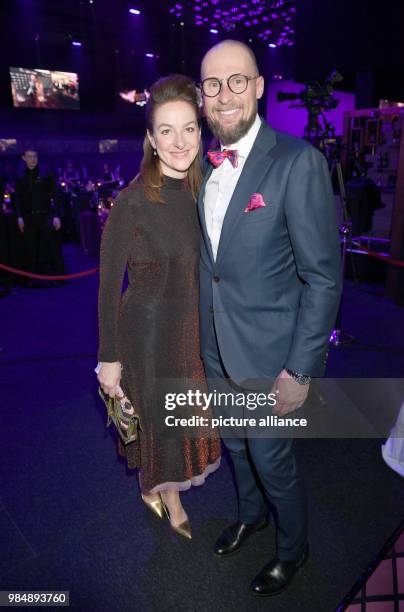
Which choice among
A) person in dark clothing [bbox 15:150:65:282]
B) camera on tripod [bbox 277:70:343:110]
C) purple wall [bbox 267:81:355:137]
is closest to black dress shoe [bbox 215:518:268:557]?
camera on tripod [bbox 277:70:343:110]

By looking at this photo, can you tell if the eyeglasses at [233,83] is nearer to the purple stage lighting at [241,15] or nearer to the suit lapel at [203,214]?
the suit lapel at [203,214]

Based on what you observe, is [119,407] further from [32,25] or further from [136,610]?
[32,25]

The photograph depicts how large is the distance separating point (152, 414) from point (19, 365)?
2.72 meters

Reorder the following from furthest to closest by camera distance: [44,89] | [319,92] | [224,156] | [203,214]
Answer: [44,89], [319,92], [203,214], [224,156]

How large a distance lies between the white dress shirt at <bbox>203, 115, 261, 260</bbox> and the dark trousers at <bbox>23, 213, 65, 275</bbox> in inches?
239

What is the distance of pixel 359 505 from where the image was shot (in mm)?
2520

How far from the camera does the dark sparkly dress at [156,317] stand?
189 centimetres

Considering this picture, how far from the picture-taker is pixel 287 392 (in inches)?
65.0

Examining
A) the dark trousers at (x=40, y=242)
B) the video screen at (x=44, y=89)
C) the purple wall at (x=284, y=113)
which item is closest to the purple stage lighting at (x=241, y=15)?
the purple wall at (x=284, y=113)

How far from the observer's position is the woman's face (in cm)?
181

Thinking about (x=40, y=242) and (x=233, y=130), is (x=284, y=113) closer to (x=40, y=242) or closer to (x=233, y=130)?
(x=40, y=242)

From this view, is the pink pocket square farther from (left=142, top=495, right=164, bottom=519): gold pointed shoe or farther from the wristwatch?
(left=142, top=495, right=164, bottom=519): gold pointed shoe

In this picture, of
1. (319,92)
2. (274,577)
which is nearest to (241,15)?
(319,92)

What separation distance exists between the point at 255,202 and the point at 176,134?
0.52m
